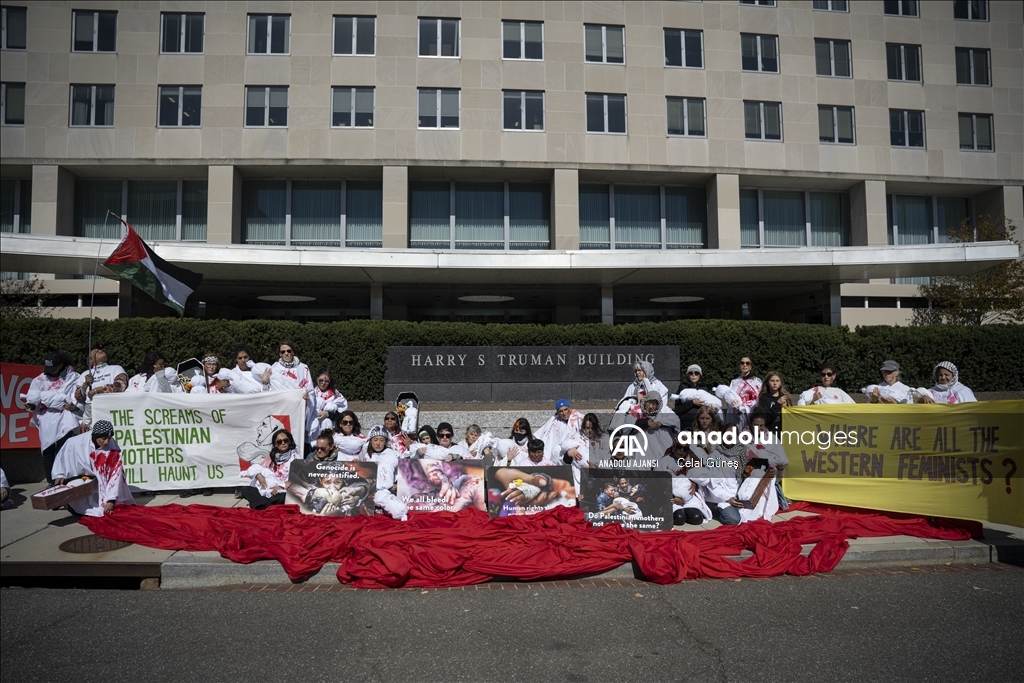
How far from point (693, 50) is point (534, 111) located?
21.1 feet

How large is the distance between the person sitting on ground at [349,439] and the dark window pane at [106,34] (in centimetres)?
2118

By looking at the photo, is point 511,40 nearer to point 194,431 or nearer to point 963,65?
point 963,65

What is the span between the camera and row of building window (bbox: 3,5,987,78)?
22.5 m

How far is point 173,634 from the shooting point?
4.55 meters

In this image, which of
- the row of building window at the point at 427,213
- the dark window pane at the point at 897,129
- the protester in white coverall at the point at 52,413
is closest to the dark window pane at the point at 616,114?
the row of building window at the point at 427,213

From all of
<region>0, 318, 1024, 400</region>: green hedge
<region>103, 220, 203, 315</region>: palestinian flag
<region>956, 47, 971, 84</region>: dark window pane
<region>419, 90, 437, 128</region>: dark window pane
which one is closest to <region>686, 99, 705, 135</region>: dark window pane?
<region>419, 90, 437, 128</region>: dark window pane

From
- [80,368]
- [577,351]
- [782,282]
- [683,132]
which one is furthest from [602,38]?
[80,368]

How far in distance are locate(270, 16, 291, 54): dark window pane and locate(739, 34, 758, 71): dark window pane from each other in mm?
16453

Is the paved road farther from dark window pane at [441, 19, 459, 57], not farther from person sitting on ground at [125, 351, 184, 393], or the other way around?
dark window pane at [441, 19, 459, 57]

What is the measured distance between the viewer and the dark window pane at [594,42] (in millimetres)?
23484

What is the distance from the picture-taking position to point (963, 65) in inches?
960

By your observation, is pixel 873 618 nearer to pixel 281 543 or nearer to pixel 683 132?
pixel 281 543

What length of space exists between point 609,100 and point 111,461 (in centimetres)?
2059

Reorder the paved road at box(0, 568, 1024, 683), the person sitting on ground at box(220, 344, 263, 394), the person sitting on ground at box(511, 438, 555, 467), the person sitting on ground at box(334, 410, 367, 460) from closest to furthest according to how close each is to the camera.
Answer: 1. the paved road at box(0, 568, 1024, 683)
2. the person sitting on ground at box(511, 438, 555, 467)
3. the person sitting on ground at box(334, 410, 367, 460)
4. the person sitting on ground at box(220, 344, 263, 394)
